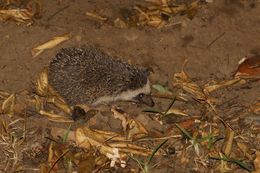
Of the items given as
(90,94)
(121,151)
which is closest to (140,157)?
(121,151)

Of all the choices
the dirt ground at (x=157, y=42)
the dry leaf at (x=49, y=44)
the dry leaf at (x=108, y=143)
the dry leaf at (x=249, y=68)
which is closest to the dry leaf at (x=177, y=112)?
the dirt ground at (x=157, y=42)

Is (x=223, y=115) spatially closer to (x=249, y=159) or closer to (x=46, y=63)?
(x=249, y=159)

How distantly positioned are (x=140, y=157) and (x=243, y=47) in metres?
2.47

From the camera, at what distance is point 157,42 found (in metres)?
7.91

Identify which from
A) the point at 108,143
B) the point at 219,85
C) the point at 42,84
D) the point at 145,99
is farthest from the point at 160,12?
the point at 108,143

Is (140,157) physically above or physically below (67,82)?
below

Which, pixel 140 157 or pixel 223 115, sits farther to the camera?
pixel 223 115

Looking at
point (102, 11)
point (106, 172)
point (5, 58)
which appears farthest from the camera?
point (102, 11)

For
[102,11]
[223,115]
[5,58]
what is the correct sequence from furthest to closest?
[102,11] < [5,58] < [223,115]

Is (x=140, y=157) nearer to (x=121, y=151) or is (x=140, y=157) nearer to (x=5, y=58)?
(x=121, y=151)

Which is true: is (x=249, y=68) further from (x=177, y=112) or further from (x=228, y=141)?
(x=228, y=141)

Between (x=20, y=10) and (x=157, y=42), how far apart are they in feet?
6.61

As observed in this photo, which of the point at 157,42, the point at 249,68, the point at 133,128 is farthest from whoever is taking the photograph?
the point at 157,42

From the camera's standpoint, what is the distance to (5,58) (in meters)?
7.54
